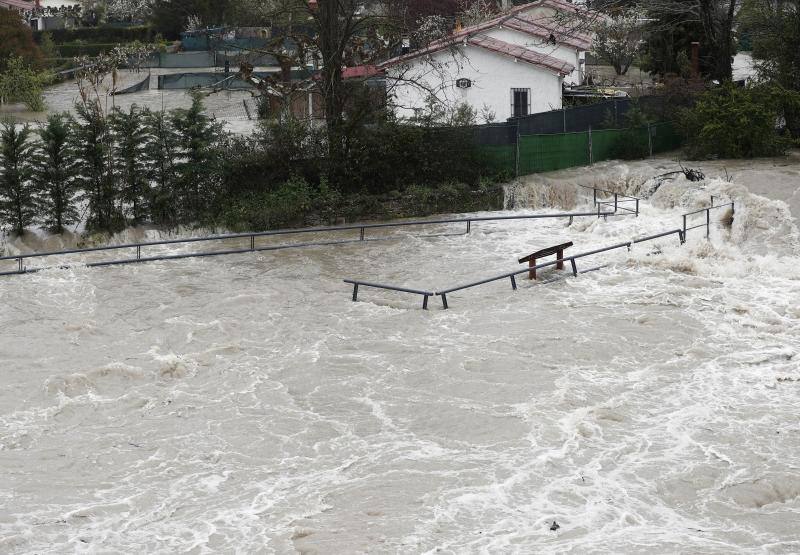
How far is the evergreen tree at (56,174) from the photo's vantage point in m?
28.4

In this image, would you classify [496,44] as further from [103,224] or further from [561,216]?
[103,224]

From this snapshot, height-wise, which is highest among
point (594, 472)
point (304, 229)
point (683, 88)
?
point (683, 88)

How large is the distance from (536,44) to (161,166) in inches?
626

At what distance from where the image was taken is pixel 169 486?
47.8ft

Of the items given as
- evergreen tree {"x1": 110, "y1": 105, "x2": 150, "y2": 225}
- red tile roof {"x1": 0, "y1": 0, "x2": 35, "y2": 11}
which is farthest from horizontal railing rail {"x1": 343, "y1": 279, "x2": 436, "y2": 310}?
red tile roof {"x1": 0, "y1": 0, "x2": 35, "y2": 11}

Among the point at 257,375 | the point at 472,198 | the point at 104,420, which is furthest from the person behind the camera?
the point at 472,198

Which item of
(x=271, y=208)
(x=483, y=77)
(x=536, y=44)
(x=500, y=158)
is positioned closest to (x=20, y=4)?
(x=536, y=44)

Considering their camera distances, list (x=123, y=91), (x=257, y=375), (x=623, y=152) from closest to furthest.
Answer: (x=257, y=375), (x=623, y=152), (x=123, y=91)

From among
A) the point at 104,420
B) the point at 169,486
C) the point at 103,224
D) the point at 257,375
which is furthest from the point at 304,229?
the point at 169,486

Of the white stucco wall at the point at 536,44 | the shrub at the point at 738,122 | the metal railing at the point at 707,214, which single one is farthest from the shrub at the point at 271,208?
the shrub at the point at 738,122

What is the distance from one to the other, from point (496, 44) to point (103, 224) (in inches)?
589

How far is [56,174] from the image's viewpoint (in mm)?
28531

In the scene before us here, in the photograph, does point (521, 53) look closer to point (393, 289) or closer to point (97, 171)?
point (97, 171)

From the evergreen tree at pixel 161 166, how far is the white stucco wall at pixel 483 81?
29.1ft
